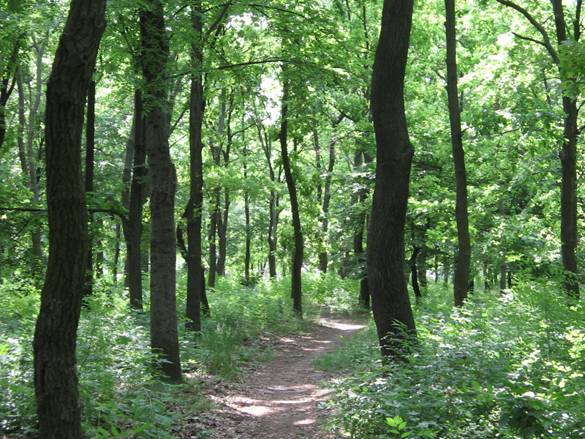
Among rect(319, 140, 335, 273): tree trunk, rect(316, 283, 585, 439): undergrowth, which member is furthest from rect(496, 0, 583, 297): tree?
rect(319, 140, 335, 273): tree trunk

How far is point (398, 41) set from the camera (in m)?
7.54

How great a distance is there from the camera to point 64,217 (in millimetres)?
4117

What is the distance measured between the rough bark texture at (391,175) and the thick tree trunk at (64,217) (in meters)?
4.43

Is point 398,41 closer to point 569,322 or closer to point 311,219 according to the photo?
point 569,322

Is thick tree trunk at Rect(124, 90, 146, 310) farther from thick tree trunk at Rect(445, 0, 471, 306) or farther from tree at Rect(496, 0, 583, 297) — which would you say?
tree at Rect(496, 0, 583, 297)

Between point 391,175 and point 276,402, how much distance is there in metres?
4.30

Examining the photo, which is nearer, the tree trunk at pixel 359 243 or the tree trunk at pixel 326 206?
the tree trunk at pixel 359 243

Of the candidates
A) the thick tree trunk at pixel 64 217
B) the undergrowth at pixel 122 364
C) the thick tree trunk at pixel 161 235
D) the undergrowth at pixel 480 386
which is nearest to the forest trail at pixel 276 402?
the undergrowth at pixel 122 364

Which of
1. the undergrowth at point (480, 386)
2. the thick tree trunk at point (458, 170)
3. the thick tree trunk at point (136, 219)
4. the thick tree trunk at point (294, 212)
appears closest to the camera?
the undergrowth at point (480, 386)

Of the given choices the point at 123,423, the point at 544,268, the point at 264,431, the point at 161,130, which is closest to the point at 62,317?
the point at 123,423

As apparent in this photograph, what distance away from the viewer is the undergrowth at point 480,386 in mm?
4410

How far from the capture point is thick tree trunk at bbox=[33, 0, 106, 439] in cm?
403

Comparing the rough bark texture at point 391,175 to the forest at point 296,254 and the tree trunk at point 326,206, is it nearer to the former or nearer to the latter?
the forest at point 296,254

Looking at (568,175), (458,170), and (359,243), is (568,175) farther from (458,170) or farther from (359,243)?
(359,243)
